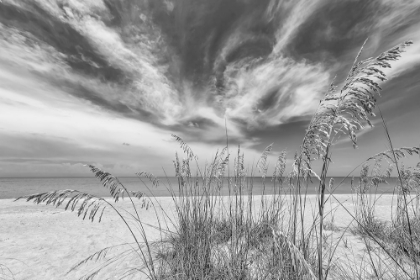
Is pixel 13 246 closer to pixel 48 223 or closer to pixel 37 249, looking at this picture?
pixel 37 249

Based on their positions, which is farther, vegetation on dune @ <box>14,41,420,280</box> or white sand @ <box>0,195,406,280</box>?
white sand @ <box>0,195,406,280</box>

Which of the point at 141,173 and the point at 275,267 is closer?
the point at 275,267

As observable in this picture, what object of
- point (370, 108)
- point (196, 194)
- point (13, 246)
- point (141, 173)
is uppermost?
point (370, 108)

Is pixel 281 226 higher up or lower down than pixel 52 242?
higher up

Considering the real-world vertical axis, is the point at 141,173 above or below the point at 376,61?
below

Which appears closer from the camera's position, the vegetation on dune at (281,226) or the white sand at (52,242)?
the vegetation on dune at (281,226)

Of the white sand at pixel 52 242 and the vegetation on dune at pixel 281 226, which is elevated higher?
the vegetation on dune at pixel 281 226

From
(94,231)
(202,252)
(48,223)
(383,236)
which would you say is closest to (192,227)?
(202,252)

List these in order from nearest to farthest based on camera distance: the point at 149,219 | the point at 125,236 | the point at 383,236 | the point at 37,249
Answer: the point at 383,236
the point at 37,249
the point at 125,236
the point at 149,219

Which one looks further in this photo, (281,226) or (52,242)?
(52,242)

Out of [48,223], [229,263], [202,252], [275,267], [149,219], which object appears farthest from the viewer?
[149,219]

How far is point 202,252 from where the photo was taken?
280 cm

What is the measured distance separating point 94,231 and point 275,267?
7.17 m

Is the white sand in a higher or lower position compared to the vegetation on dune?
lower
